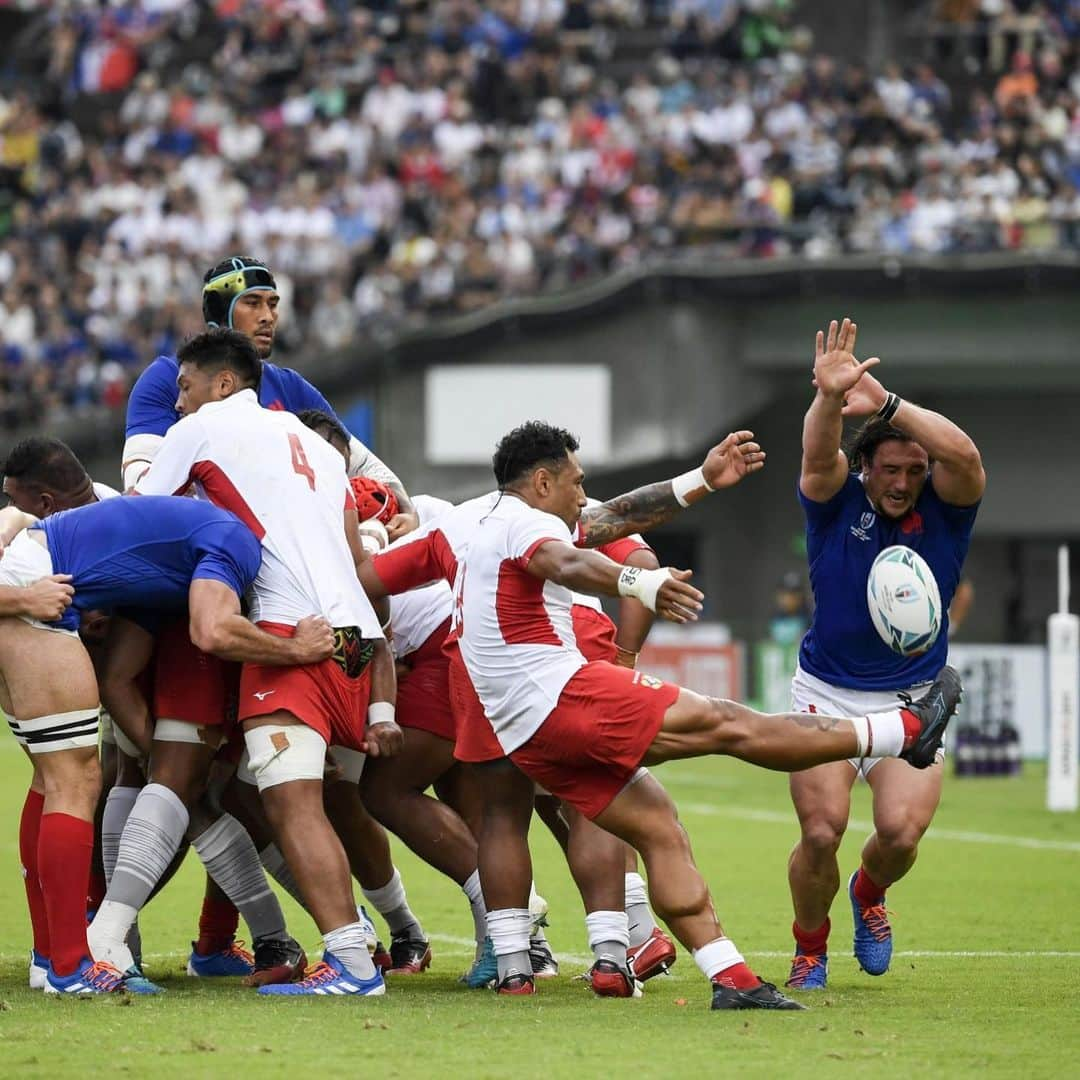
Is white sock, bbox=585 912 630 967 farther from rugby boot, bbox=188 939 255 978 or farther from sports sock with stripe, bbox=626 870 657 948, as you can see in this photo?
rugby boot, bbox=188 939 255 978

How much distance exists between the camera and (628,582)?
7.00 m

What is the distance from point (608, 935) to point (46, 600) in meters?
2.37

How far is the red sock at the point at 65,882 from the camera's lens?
739 cm

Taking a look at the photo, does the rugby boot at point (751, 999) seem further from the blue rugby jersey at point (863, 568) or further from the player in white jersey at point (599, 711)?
the blue rugby jersey at point (863, 568)

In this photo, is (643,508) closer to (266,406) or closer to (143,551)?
(266,406)

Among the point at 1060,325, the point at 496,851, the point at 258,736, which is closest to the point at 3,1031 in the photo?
the point at 258,736

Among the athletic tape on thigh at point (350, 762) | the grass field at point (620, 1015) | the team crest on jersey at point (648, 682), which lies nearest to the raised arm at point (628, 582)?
the team crest on jersey at point (648, 682)

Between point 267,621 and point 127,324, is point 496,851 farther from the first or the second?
point 127,324

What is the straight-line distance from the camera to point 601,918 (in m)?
7.72

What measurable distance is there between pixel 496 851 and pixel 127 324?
67.0 ft

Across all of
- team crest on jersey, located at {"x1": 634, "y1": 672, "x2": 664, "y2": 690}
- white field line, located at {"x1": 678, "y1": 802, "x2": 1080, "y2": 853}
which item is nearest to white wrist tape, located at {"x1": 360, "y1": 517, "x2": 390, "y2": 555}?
team crest on jersey, located at {"x1": 634, "y1": 672, "x2": 664, "y2": 690}

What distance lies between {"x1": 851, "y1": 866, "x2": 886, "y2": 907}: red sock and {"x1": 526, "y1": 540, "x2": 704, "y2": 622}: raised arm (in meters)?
1.75

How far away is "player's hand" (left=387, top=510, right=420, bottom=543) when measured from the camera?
8984 millimetres

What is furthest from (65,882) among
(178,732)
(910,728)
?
(910,728)
